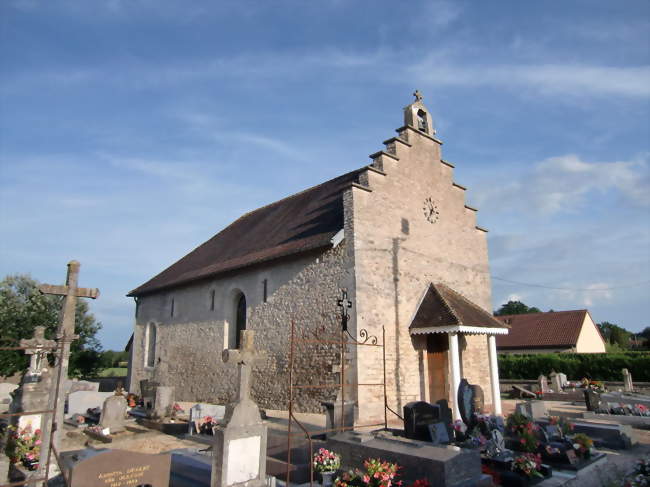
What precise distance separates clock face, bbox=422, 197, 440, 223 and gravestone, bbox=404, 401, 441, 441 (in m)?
9.24

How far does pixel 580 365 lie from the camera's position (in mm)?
25812

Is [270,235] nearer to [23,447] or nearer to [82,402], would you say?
[82,402]

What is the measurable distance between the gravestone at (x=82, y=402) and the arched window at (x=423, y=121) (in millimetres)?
15270

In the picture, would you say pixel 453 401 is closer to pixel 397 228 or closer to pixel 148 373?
pixel 397 228

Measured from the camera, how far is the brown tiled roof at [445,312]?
46.7 feet

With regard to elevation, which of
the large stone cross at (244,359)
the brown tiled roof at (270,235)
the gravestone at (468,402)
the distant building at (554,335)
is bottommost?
the gravestone at (468,402)

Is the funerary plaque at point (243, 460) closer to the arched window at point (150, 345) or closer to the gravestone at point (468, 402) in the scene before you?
the gravestone at point (468, 402)

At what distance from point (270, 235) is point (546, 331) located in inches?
963

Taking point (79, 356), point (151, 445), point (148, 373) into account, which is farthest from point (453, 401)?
point (79, 356)

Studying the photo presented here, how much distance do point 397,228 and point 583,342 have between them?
80.5 ft

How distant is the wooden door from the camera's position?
597 inches

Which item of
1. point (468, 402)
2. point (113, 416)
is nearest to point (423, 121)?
point (468, 402)

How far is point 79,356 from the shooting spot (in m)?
27.8

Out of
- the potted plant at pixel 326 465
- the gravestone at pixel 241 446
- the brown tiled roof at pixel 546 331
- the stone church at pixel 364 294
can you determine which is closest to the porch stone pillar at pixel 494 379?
the stone church at pixel 364 294
